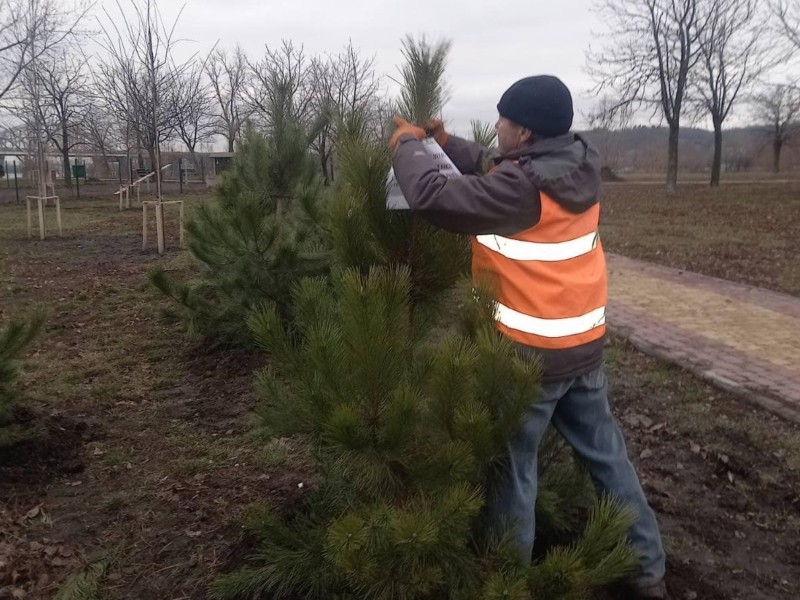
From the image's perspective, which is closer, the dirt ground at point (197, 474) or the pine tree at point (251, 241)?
the dirt ground at point (197, 474)

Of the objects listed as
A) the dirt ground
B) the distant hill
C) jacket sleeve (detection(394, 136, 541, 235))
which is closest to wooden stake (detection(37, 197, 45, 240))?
the dirt ground

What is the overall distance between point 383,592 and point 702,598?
1516mm

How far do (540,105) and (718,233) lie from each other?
15670 millimetres

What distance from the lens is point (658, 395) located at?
548 cm

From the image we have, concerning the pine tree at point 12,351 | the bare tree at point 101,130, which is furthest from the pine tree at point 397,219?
the bare tree at point 101,130

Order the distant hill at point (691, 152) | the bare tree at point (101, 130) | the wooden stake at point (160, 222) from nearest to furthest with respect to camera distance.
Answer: the wooden stake at point (160, 222) < the bare tree at point (101, 130) < the distant hill at point (691, 152)

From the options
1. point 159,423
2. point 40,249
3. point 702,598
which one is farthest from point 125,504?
point 40,249

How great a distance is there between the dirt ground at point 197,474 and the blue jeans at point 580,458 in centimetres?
44

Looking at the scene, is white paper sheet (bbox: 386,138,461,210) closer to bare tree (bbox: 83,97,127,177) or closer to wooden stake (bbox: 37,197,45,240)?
wooden stake (bbox: 37,197,45,240)

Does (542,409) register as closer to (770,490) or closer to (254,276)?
(770,490)

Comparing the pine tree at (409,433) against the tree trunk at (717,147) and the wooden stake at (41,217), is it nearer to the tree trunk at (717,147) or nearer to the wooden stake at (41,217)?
the wooden stake at (41,217)

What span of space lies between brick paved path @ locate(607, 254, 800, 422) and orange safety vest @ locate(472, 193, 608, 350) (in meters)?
3.48

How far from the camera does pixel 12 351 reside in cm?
373

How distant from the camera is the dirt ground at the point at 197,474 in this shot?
3.08 meters
